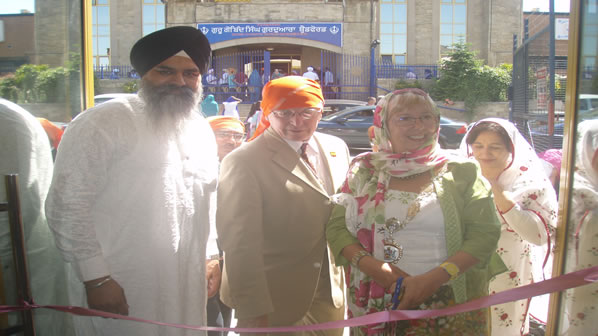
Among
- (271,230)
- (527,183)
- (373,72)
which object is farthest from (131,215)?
(373,72)

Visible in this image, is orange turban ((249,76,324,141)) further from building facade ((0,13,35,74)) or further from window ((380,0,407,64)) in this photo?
window ((380,0,407,64))

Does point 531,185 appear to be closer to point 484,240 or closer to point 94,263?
point 484,240

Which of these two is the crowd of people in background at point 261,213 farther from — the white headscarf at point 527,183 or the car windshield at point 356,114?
the car windshield at point 356,114

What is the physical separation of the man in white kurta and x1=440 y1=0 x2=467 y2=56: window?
68.2ft

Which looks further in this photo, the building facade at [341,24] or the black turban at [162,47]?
the building facade at [341,24]

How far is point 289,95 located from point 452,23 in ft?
70.1

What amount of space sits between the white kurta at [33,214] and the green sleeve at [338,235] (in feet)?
4.10

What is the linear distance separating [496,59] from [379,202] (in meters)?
21.5

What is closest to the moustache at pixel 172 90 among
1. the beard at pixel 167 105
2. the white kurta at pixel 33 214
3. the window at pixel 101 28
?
the beard at pixel 167 105

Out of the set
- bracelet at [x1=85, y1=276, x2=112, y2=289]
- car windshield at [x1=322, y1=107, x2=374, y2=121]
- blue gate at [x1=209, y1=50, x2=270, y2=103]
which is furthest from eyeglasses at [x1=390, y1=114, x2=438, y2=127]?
blue gate at [x1=209, y1=50, x2=270, y2=103]

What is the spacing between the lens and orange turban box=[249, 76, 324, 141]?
6.74 ft

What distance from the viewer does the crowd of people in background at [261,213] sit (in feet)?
5.59

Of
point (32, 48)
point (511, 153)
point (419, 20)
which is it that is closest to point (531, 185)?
point (511, 153)

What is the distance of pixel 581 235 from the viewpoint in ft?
6.14
